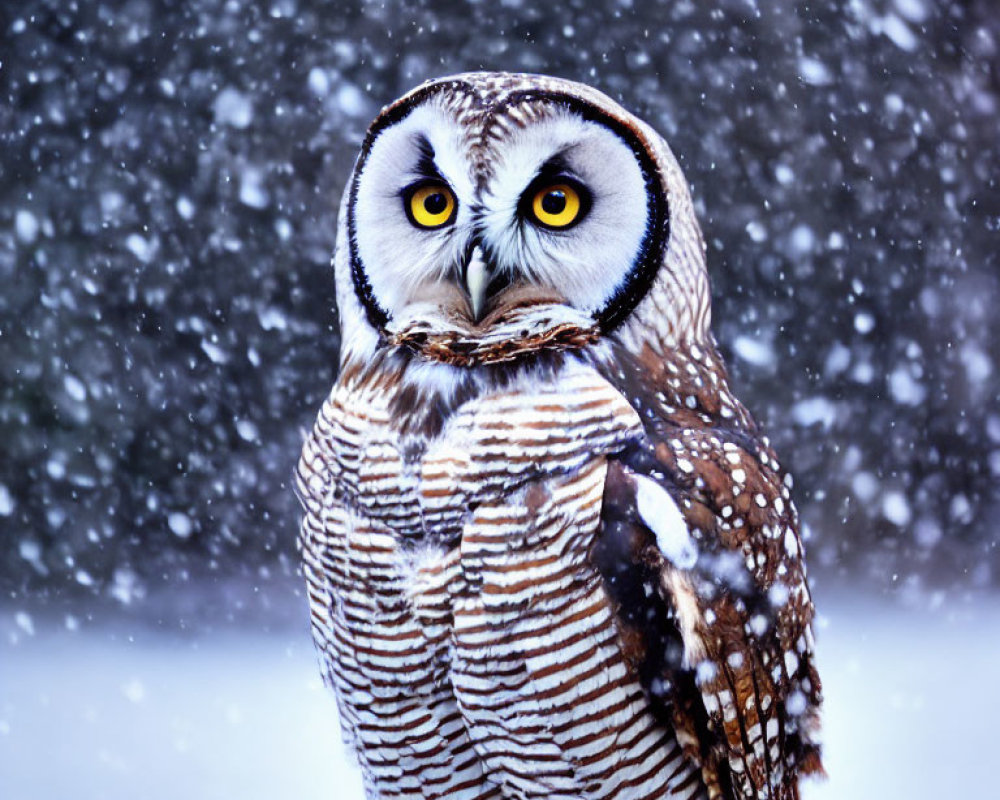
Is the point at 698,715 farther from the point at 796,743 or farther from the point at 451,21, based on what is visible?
the point at 451,21

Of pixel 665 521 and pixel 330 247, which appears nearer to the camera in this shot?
pixel 665 521

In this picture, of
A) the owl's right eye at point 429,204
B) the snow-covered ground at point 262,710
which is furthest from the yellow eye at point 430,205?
the snow-covered ground at point 262,710

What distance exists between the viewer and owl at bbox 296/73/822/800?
81 cm

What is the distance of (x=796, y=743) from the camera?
3.16 feet

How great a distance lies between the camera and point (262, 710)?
170cm

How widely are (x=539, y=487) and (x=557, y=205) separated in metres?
0.23

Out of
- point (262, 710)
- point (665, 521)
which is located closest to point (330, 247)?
point (262, 710)

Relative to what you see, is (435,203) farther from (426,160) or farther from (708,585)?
(708,585)

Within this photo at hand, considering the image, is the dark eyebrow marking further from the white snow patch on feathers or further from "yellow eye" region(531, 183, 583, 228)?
the white snow patch on feathers

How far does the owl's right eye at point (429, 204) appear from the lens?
851 mm

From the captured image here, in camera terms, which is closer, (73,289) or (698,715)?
(698,715)

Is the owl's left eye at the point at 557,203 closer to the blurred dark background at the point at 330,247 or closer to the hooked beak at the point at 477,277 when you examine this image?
the hooked beak at the point at 477,277

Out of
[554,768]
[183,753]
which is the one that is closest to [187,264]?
[183,753]

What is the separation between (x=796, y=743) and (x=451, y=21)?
1.15m
